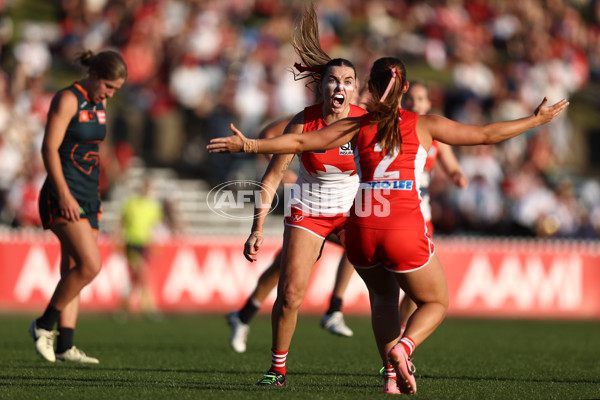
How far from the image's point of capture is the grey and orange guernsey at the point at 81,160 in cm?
841

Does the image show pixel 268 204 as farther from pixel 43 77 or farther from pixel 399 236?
pixel 43 77

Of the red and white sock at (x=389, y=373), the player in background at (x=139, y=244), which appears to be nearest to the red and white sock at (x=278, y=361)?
the red and white sock at (x=389, y=373)

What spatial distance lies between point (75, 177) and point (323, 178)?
7.50ft

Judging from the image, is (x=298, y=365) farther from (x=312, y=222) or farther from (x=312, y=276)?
(x=312, y=276)

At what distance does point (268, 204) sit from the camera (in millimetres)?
7301

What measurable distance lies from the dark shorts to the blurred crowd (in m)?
9.56

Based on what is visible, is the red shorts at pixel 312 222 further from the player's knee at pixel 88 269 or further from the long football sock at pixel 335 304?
the long football sock at pixel 335 304

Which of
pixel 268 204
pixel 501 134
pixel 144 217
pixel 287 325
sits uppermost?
pixel 501 134

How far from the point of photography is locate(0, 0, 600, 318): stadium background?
56.9ft

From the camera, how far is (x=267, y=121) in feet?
63.8

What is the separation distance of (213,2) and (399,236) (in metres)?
17.3

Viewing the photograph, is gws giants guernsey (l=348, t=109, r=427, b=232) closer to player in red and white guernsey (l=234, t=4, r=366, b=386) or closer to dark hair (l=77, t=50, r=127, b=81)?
player in red and white guernsey (l=234, t=4, r=366, b=386)

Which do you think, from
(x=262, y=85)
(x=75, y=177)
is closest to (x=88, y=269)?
(x=75, y=177)

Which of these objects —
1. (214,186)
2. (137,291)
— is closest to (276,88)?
(214,186)
